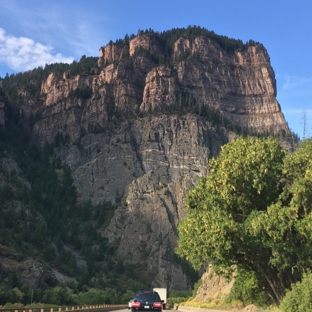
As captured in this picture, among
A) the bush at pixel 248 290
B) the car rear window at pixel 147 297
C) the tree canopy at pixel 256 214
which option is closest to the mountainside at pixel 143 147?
the bush at pixel 248 290

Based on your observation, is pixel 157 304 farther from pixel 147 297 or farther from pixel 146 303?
pixel 147 297

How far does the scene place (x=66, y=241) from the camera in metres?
146

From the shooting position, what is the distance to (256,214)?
90.7ft

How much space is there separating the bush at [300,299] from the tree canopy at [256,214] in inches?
129

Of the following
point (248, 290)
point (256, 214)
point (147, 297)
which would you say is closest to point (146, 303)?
point (147, 297)

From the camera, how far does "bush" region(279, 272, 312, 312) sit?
2128cm

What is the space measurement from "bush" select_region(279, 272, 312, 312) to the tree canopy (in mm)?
3267

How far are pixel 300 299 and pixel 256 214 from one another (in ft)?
21.8

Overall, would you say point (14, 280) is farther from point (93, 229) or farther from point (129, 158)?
point (129, 158)

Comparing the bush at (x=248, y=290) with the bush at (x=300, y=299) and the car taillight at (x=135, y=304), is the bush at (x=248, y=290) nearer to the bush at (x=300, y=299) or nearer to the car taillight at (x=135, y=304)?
the car taillight at (x=135, y=304)

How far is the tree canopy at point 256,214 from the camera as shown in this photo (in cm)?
2600

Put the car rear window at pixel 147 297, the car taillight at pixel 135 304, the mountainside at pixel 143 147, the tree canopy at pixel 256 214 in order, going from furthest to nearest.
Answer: the mountainside at pixel 143 147
the car rear window at pixel 147 297
the car taillight at pixel 135 304
the tree canopy at pixel 256 214

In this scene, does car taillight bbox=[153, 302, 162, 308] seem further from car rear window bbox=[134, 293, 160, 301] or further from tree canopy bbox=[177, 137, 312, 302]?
tree canopy bbox=[177, 137, 312, 302]

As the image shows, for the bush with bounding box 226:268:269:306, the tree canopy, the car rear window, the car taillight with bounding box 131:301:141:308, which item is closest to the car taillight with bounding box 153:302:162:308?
the car rear window
